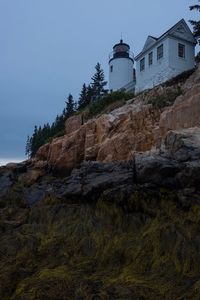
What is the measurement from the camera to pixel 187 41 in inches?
1138

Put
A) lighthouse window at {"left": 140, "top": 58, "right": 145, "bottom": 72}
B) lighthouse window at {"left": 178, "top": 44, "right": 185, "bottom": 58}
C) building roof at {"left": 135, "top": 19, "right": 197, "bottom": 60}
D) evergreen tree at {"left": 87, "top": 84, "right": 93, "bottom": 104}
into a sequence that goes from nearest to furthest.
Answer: building roof at {"left": 135, "top": 19, "right": 197, "bottom": 60}
lighthouse window at {"left": 178, "top": 44, "right": 185, "bottom": 58}
lighthouse window at {"left": 140, "top": 58, "right": 145, "bottom": 72}
evergreen tree at {"left": 87, "top": 84, "right": 93, "bottom": 104}

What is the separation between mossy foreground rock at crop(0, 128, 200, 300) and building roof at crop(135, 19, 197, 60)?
65.6 feet

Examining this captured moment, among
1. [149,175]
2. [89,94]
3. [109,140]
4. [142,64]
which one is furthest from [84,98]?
[149,175]

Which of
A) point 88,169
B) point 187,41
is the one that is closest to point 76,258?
point 88,169

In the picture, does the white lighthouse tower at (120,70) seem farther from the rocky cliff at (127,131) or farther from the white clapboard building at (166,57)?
the rocky cliff at (127,131)

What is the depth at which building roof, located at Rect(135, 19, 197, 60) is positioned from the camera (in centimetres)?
2816

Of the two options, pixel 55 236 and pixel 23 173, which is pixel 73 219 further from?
pixel 23 173

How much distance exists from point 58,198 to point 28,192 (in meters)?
3.17

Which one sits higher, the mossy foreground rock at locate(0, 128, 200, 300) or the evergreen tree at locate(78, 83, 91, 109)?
the evergreen tree at locate(78, 83, 91, 109)

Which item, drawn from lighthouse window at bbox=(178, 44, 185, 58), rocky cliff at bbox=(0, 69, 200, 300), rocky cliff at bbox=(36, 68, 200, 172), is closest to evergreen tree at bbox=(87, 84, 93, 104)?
lighthouse window at bbox=(178, 44, 185, 58)

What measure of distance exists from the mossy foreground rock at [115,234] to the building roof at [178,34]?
1999 centimetres

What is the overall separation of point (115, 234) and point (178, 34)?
78.6 feet

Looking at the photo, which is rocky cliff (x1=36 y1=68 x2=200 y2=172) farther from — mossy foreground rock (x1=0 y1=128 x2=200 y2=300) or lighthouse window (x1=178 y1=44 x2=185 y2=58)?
lighthouse window (x1=178 y1=44 x2=185 y2=58)

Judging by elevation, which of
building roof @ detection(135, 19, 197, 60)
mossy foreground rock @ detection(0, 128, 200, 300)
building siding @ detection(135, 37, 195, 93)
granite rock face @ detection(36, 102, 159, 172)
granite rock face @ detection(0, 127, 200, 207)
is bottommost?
mossy foreground rock @ detection(0, 128, 200, 300)
